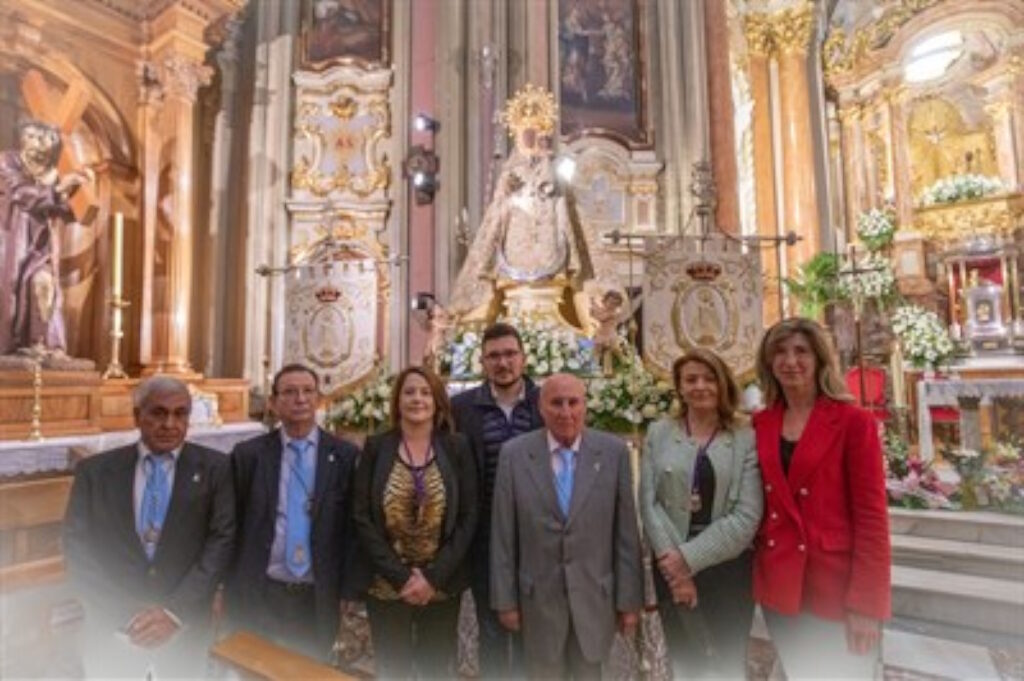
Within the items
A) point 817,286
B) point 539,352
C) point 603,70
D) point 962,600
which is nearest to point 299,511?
point 539,352

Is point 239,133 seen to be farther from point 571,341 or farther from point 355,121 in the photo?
point 571,341

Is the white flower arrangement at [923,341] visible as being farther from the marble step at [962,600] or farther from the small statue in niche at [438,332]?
the small statue in niche at [438,332]

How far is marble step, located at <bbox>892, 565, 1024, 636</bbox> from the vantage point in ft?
9.89

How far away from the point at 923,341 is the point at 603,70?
18.1ft

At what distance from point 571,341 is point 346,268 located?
5.96 ft


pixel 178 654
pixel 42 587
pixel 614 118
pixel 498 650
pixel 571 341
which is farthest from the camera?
pixel 614 118

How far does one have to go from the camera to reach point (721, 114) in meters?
8.58

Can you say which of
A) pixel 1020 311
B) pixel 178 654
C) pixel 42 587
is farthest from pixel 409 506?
pixel 1020 311

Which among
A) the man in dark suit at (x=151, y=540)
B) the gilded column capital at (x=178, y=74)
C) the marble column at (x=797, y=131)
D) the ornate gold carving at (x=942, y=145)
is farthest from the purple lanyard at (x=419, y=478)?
the ornate gold carving at (x=942, y=145)

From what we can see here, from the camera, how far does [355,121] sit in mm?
8836

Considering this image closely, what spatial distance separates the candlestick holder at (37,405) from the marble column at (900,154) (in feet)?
41.0

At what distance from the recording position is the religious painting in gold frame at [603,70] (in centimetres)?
864

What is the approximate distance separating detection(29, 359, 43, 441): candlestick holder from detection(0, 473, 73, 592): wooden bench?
1.70ft

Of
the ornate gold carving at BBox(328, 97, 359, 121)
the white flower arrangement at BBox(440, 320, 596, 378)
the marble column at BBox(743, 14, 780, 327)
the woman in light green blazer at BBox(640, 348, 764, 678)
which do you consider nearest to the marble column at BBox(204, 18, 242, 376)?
the ornate gold carving at BBox(328, 97, 359, 121)
